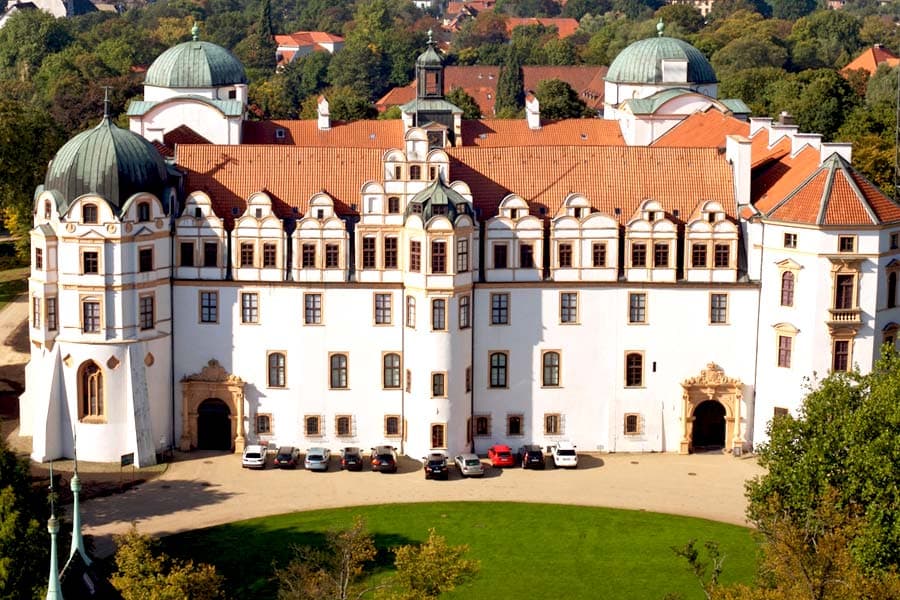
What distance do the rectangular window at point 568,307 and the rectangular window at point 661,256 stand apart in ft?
Result: 14.7

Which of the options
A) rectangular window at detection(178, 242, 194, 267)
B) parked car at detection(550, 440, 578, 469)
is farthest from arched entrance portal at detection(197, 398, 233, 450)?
parked car at detection(550, 440, 578, 469)

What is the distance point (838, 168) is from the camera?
92.4 meters

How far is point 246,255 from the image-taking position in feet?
310

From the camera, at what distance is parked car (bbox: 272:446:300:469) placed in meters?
92.4

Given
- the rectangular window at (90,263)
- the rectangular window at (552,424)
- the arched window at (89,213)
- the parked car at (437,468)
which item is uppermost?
the arched window at (89,213)

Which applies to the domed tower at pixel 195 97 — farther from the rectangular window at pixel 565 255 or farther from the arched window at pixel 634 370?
the arched window at pixel 634 370

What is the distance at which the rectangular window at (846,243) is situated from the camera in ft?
300

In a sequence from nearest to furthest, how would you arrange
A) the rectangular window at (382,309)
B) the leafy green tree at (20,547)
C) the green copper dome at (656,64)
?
the leafy green tree at (20,547), the rectangular window at (382,309), the green copper dome at (656,64)

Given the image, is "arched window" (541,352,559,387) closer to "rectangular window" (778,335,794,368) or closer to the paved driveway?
the paved driveway

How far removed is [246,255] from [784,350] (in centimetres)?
2793

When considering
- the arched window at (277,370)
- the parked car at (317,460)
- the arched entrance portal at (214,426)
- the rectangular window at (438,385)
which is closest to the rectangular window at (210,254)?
the arched window at (277,370)

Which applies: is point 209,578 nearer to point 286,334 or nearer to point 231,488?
point 231,488

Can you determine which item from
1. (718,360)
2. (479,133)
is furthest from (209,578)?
(479,133)

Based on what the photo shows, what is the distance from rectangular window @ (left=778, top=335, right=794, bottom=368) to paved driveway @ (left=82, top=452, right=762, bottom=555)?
17.4 feet
